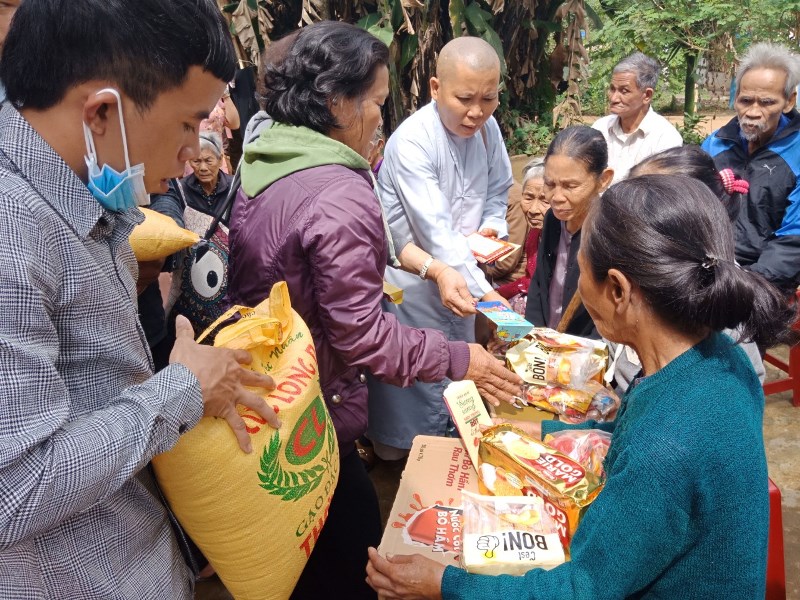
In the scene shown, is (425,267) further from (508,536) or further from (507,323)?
(508,536)

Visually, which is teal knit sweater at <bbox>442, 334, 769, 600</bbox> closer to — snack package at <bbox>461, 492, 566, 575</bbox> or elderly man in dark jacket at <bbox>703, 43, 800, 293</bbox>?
snack package at <bbox>461, 492, 566, 575</bbox>

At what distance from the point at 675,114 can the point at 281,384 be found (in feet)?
47.9

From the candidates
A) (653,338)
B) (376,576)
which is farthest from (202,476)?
(653,338)

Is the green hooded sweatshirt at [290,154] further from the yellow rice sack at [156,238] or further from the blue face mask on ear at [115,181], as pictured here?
the blue face mask on ear at [115,181]

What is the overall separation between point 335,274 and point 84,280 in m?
0.70

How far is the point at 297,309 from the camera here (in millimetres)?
1676

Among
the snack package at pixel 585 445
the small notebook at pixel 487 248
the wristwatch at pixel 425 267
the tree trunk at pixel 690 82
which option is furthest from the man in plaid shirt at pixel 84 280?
the tree trunk at pixel 690 82

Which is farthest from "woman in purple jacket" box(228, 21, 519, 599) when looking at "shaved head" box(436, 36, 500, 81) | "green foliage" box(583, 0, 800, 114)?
"green foliage" box(583, 0, 800, 114)

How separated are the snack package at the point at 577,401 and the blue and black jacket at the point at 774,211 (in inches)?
65.7

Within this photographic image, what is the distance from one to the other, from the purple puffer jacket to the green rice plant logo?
0.96ft

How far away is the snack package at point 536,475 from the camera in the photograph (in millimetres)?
1393

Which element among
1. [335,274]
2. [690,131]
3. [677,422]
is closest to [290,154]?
[335,274]

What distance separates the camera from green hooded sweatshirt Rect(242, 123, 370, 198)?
1646 mm

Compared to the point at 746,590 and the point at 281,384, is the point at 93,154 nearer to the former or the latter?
the point at 281,384
